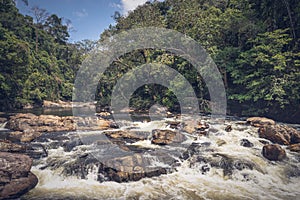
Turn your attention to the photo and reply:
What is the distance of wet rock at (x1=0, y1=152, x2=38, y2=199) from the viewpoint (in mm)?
4676

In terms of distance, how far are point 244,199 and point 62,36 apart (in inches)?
2000

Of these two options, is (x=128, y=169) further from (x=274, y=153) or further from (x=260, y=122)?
(x=260, y=122)

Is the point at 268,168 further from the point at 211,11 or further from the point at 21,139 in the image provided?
the point at 211,11

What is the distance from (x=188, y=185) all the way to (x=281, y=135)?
16.7 feet

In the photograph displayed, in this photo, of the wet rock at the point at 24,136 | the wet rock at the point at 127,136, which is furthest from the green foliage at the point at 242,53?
the wet rock at the point at 24,136

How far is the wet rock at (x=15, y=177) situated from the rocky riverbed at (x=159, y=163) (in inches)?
1.2

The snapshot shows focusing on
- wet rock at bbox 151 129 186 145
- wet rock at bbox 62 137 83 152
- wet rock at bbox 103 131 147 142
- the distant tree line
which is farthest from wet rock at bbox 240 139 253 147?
the distant tree line

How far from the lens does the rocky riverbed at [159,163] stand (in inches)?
203

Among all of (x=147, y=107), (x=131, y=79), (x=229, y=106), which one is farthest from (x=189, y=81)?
(x=131, y=79)

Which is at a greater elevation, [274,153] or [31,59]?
[31,59]

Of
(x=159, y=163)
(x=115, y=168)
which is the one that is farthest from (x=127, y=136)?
(x=115, y=168)

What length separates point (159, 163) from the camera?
6438 mm

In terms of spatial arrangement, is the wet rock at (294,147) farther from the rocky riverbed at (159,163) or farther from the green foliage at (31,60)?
the green foliage at (31,60)

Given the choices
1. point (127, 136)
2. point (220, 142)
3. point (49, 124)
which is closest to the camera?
point (220, 142)
